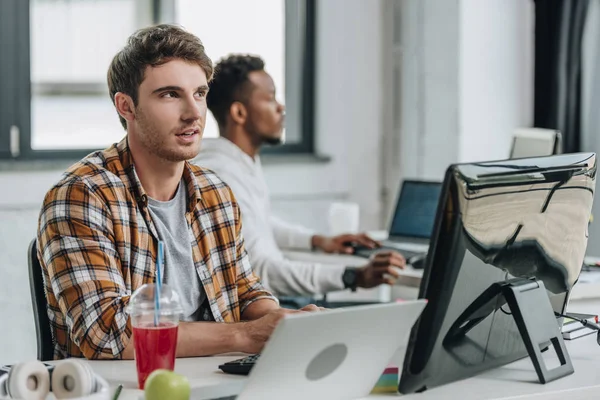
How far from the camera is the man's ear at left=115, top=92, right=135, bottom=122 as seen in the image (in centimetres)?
199

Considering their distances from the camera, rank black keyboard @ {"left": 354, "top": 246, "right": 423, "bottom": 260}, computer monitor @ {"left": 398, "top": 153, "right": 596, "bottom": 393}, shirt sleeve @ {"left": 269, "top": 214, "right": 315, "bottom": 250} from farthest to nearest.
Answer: shirt sleeve @ {"left": 269, "top": 214, "right": 315, "bottom": 250}
black keyboard @ {"left": 354, "top": 246, "right": 423, "bottom": 260}
computer monitor @ {"left": 398, "top": 153, "right": 596, "bottom": 393}

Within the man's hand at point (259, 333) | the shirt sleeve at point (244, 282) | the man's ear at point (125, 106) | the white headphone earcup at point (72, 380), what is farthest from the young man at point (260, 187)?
the white headphone earcup at point (72, 380)

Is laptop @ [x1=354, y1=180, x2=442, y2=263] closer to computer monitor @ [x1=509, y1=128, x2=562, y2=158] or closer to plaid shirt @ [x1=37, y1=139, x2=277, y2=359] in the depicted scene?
computer monitor @ [x1=509, y1=128, x2=562, y2=158]

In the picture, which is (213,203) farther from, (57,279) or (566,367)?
(566,367)

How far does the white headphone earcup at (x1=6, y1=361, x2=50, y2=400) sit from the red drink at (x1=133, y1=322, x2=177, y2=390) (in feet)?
0.51

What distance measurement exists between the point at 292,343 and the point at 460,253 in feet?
0.99

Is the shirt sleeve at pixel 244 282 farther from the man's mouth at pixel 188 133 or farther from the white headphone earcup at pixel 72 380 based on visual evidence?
the white headphone earcup at pixel 72 380

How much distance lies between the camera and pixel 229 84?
10.6 feet

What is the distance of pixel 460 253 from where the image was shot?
4.55 ft

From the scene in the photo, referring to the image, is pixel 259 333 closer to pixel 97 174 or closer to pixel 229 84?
pixel 97 174

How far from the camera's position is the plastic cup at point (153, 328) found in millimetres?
1430

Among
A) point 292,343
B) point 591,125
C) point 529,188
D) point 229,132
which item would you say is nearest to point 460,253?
point 529,188

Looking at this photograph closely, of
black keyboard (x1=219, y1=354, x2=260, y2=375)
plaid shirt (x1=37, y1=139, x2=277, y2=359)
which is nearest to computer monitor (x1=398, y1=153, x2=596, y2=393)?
black keyboard (x1=219, y1=354, x2=260, y2=375)

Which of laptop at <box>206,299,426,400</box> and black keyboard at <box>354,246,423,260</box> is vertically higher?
laptop at <box>206,299,426,400</box>
